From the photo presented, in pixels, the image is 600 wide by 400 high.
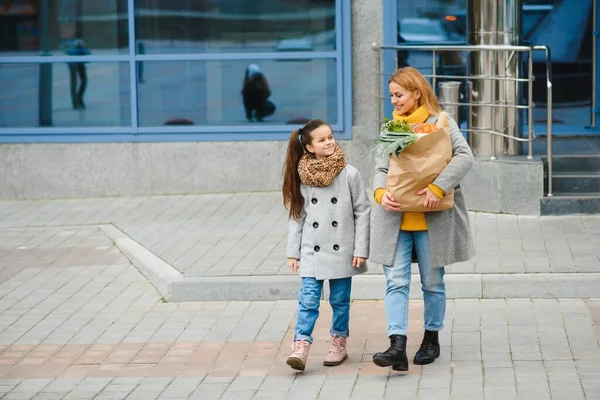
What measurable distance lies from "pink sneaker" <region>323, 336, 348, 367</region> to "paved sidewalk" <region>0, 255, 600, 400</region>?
0.16 feet

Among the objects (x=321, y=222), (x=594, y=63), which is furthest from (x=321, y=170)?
(x=594, y=63)

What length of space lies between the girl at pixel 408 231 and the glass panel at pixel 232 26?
6162mm

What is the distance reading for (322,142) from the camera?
713 cm

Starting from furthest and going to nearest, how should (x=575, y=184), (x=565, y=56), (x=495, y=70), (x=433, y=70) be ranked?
(x=565, y=56), (x=433, y=70), (x=495, y=70), (x=575, y=184)

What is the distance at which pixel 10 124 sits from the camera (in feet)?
44.5

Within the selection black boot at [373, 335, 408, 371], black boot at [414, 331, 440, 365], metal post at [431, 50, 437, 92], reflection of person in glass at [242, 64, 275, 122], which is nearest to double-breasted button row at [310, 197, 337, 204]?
black boot at [373, 335, 408, 371]

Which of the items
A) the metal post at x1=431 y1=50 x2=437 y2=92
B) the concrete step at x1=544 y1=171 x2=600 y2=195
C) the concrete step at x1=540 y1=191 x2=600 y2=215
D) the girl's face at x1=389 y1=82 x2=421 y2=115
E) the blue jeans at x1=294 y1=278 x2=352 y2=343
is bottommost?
the blue jeans at x1=294 y1=278 x2=352 y2=343

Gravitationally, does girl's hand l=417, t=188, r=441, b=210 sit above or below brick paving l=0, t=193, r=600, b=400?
above

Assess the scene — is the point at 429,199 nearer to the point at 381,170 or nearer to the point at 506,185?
the point at 381,170

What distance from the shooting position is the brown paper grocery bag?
22.7ft

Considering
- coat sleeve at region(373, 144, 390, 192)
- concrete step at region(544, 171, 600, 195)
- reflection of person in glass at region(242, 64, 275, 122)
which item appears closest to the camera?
coat sleeve at region(373, 144, 390, 192)

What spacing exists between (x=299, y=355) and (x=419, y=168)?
1287 mm

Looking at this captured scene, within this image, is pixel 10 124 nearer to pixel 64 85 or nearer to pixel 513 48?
pixel 64 85

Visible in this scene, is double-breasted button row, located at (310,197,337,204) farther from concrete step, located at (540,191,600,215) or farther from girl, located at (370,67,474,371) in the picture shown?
concrete step, located at (540,191,600,215)
